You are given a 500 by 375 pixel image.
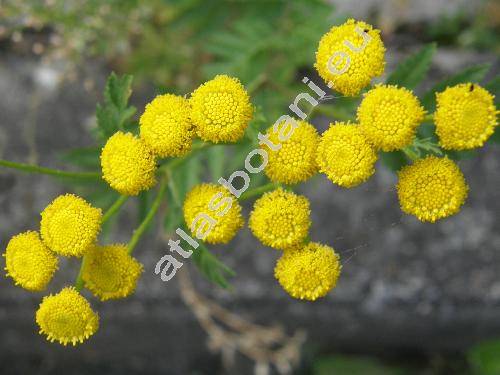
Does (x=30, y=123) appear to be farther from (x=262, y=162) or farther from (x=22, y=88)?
(x=262, y=162)

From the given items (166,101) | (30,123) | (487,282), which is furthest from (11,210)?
(487,282)

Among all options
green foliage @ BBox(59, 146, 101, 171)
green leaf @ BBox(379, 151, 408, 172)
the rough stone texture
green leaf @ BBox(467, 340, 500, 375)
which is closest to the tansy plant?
green leaf @ BBox(379, 151, 408, 172)

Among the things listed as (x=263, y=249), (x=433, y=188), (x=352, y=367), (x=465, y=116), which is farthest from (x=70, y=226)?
(x=352, y=367)

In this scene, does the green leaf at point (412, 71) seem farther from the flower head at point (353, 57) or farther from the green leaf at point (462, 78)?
the flower head at point (353, 57)

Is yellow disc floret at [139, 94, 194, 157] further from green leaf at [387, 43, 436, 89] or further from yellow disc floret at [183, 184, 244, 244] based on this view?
green leaf at [387, 43, 436, 89]

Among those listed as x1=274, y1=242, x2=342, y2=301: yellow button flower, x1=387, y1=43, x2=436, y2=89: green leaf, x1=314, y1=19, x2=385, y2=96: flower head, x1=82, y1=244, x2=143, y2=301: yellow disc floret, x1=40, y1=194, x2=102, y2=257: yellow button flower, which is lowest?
x1=82, y1=244, x2=143, y2=301: yellow disc floret

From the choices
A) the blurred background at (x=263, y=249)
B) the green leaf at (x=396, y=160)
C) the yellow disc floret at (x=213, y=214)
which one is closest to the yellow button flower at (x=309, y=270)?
the yellow disc floret at (x=213, y=214)

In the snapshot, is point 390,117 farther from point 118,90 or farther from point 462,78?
point 118,90

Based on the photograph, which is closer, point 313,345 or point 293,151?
point 293,151
